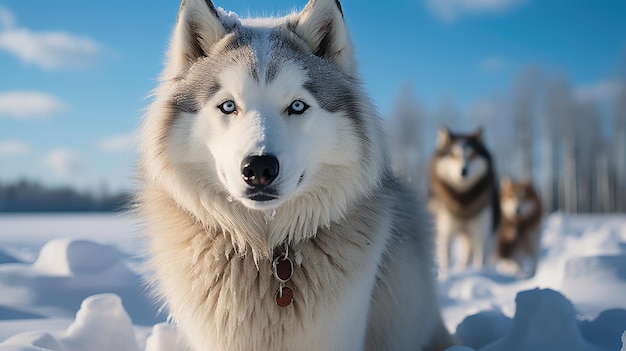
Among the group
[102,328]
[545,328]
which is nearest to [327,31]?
[545,328]

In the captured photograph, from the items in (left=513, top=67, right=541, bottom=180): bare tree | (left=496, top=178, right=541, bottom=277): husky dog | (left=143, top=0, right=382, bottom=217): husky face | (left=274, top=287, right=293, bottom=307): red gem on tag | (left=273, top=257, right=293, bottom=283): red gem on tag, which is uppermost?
(left=513, top=67, right=541, bottom=180): bare tree

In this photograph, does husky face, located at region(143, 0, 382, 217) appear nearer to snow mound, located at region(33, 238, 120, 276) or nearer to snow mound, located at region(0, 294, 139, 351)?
snow mound, located at region(0, 294, 139, 351)

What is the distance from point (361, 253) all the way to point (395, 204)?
0.54m

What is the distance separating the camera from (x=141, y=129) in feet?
8.13

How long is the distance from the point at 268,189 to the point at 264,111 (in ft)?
1.22

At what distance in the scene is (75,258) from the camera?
403cm

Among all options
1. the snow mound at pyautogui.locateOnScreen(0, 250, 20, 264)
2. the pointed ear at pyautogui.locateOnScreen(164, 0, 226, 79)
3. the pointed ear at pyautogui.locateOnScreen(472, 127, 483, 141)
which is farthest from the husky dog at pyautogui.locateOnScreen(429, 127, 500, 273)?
the pointed ear at pyautogui.locateOnScreen(164, 0, 226, 79)

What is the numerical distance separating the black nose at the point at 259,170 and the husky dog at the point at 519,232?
7.77 meters

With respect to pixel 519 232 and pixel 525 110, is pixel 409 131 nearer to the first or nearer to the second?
pixel 525 110

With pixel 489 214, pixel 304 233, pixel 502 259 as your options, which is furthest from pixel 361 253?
pixel 502 259

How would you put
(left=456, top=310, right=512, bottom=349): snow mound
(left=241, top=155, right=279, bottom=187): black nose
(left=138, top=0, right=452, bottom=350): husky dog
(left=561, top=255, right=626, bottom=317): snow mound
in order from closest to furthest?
(left=241, top=155, right=279, bottom=187): black nose, (left=138, top=0, right=452, bottom=350): husky dog, (left=456, top=310, right=512, bottom=349): snow mound, (left=561, top=255, right=626, bottom=317): snow mound

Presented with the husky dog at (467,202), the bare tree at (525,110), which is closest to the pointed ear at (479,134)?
the husky dog at (467,202)

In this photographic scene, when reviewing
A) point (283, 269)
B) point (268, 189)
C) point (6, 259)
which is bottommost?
point (6, 259)

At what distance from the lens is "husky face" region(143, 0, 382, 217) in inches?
76.1
